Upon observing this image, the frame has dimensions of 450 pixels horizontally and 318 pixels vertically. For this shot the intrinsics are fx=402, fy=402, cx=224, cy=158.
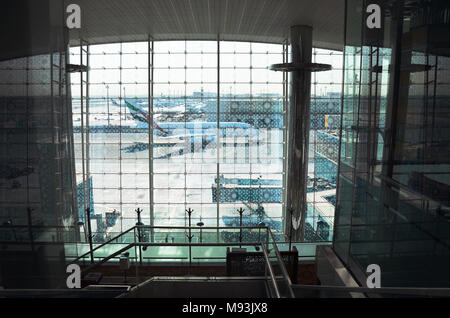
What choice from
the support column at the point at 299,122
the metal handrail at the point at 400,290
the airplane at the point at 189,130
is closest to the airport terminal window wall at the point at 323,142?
the airplane at the point at 189,130

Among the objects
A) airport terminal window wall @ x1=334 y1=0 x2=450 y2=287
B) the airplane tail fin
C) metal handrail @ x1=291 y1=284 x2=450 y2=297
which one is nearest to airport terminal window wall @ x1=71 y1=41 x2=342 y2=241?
the airplane tail fin

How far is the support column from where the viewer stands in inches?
408

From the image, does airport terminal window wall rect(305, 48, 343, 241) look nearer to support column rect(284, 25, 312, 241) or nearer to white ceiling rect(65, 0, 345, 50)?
white ceiling rect(65, 0, 345, 50)

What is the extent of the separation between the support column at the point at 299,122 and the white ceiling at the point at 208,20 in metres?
0.52

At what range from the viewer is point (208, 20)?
32.5ft

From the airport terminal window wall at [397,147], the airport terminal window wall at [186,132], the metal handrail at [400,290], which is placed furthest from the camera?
the airport terminal window wall at [186,132]

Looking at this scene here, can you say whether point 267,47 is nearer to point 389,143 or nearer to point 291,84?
point 291,84

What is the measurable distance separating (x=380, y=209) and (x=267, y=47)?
967cm

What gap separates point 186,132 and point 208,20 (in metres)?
4.24

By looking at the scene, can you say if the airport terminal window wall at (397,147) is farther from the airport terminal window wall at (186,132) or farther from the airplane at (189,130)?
the airplane at (189,130)

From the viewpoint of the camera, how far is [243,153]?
1338cm

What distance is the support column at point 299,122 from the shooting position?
408 inches

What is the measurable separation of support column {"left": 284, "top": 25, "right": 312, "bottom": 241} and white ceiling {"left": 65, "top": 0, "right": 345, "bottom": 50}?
0.52 metres
